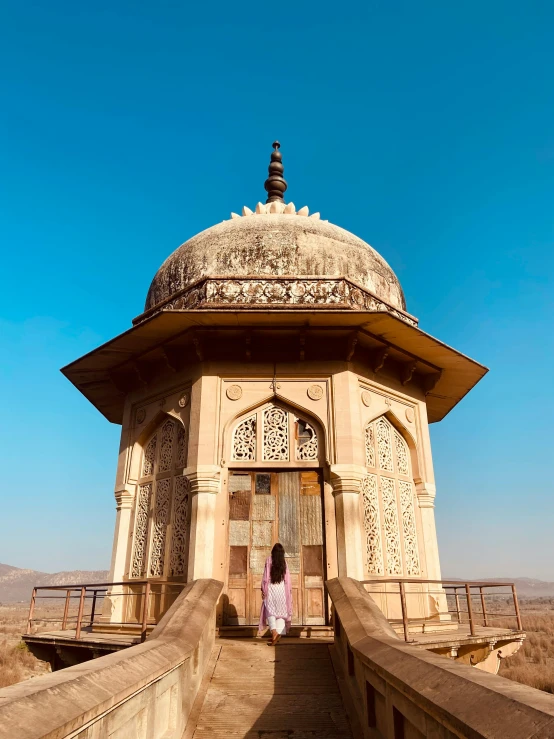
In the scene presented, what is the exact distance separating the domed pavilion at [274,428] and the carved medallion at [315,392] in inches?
1.4

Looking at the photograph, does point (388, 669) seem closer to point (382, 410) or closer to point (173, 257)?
point (382, 410)

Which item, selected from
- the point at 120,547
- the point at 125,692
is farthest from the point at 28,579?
the point at 125,692

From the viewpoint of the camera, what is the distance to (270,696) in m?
5.57

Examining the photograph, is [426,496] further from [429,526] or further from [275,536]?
[275,536]

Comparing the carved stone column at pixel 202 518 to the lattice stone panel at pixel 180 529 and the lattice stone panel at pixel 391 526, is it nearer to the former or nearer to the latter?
the lattice stone panel at pixel 180 529

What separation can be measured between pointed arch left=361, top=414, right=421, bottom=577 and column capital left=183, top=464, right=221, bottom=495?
238 cm

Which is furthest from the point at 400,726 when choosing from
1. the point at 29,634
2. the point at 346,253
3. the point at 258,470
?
the point at 346,253

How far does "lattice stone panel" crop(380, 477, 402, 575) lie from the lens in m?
9.33

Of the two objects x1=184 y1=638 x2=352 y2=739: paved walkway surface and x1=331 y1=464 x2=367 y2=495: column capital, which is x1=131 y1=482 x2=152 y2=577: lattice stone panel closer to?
x1=184 y1=638 x2=352 y2=739: paved walkway surface

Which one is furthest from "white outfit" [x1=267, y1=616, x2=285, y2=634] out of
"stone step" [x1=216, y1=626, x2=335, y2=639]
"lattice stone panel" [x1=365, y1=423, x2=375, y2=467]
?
"lattice stone panel" [x1=365, y1=423, x2=375, y2=467]

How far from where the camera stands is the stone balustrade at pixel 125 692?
2289 mm

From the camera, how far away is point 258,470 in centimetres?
932

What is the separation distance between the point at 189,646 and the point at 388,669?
2075mm

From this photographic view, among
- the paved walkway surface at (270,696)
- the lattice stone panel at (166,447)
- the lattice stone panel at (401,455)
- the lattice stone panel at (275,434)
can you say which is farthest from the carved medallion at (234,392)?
the paved walkway surface at (270,696)
